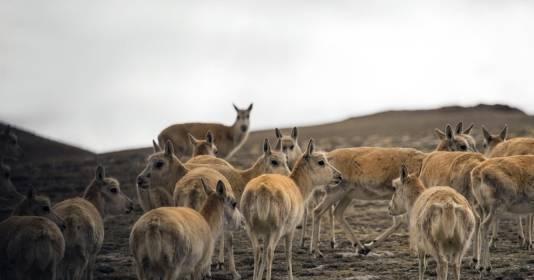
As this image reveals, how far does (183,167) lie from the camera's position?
1612cm

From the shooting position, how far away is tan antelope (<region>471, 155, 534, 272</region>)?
14406 millimetres

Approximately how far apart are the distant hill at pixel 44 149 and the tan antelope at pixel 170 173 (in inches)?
989

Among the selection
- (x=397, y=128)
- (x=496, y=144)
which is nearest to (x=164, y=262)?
(x=496, y=144)

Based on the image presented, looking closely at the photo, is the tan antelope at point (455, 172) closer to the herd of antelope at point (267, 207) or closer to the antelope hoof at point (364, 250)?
the herd of antelope at point (267, 207)

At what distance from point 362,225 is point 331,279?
594 centimetres

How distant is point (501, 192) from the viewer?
14406 mm

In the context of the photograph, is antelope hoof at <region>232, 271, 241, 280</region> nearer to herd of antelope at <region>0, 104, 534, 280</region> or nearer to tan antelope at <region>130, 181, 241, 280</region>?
herd of antelope at <region>0, 104, 534, 280</region>

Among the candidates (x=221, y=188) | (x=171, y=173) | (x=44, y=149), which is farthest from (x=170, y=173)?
→ (x=44, y=149)

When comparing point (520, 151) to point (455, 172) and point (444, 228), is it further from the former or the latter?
point (444, 228)

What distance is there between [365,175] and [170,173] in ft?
12.3

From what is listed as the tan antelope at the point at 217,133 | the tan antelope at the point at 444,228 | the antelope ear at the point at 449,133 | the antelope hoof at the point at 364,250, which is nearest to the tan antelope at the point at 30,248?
the tan antelope at the point at 444,228

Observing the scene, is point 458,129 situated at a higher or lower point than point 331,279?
higher

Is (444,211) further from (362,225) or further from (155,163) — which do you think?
(362,225)

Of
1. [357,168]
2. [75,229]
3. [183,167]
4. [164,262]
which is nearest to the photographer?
[164,262]
